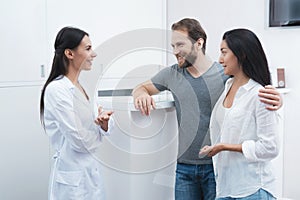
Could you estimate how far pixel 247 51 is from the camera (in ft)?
4.43

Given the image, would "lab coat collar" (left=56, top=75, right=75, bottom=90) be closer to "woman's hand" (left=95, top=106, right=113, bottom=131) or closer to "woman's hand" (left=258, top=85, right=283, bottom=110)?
"woman's hand" (left=95, top=106, right=113, bottom=131)

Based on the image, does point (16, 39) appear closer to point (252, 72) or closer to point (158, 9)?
point (158, 9)

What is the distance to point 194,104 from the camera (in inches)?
65.3

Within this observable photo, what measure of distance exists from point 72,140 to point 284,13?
1.57 metres

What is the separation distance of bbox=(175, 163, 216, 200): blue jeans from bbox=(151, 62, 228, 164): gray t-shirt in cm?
3

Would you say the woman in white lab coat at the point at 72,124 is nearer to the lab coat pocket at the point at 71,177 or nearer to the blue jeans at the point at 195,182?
the lab coat pocket at the point at 71,177

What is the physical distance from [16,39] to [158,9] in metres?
1.22

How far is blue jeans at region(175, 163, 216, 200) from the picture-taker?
5.47 ft

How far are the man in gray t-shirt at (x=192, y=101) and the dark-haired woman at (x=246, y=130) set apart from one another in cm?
22

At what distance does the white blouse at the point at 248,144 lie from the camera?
4.20ft

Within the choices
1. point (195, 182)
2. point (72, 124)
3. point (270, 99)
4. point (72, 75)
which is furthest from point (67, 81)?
point (270, 99)

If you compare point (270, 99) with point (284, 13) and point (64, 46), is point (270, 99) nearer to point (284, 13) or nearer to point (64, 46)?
point (64, 46)

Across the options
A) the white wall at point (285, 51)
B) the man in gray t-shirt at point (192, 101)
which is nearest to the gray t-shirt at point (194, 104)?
the man in gray t-shirt at point (192, 101)

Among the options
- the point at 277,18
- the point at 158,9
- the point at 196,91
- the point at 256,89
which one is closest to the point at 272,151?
the point at 256,89
